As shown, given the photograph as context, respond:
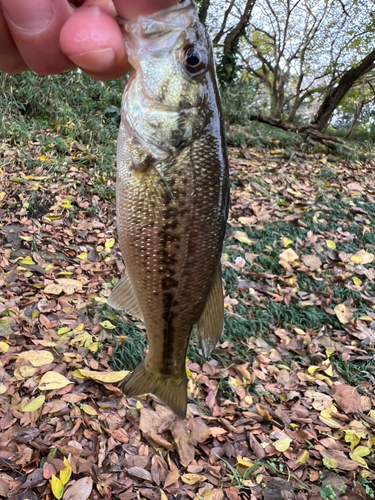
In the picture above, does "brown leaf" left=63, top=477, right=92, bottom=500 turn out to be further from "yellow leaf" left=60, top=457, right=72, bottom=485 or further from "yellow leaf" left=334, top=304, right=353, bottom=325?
"yellow leaf" left=334, top=304, right=353, bottom=325

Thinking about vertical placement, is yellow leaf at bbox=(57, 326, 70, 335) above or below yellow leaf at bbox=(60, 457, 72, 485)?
above

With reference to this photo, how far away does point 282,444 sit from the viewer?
3227 millimetres

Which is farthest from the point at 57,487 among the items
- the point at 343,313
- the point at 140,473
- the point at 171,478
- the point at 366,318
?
the point at 366,318

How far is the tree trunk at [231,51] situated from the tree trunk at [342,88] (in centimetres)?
279

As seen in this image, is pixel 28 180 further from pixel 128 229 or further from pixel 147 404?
pixel 128 229

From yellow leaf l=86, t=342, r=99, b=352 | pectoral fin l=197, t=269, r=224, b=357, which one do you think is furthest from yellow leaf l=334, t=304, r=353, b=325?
pectoral fin l=197, t=269, r=224, b=357

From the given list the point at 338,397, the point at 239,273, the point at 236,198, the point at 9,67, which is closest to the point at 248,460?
the point at 338,397

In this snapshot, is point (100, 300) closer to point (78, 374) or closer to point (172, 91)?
point (78, 374)

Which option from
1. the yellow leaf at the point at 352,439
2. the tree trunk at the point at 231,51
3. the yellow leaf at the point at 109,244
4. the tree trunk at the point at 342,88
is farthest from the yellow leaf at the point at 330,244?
the tree trunk at the point at 342,88

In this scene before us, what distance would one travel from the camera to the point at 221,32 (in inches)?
408

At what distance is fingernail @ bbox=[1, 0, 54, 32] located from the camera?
1118 mm

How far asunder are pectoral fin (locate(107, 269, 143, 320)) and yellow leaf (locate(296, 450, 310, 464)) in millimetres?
2294

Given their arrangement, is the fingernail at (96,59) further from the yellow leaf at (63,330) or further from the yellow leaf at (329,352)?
the yellow leaf at (329,352)

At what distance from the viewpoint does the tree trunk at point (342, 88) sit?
1062 cm
